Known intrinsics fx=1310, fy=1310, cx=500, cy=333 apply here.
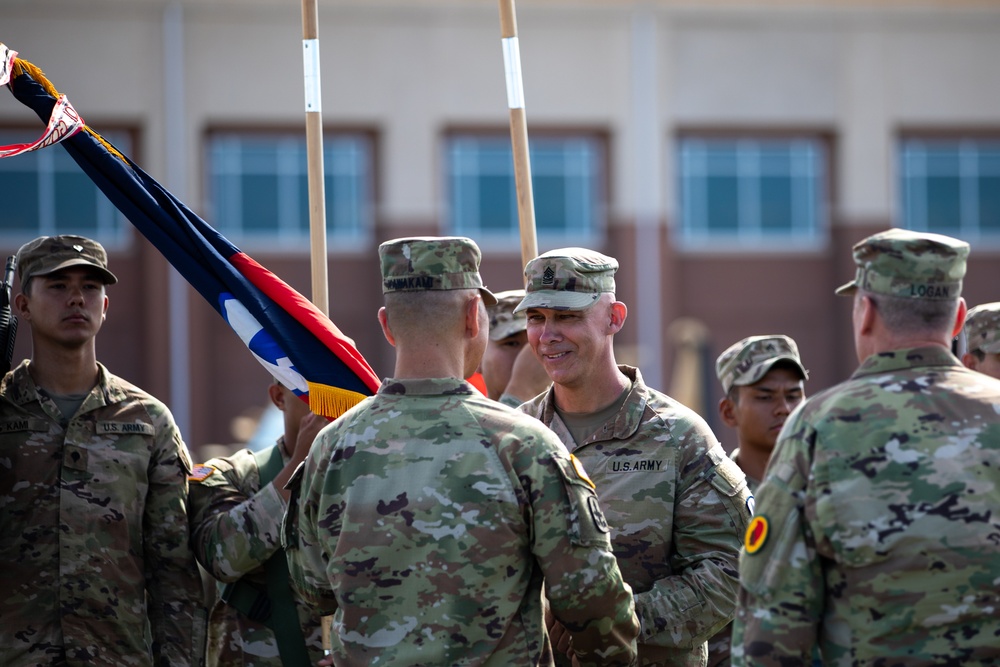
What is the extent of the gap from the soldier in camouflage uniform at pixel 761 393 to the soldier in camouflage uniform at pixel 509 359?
82cm

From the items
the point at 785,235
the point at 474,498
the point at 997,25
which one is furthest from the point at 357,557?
the point at 997,25

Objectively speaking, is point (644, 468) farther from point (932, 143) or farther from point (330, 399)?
point (932, 143)

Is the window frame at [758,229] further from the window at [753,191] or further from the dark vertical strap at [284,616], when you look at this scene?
the dark vertical strap at [284,616]

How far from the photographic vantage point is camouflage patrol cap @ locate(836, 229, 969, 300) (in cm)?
321

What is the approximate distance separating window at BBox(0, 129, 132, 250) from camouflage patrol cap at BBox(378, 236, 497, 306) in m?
17.8

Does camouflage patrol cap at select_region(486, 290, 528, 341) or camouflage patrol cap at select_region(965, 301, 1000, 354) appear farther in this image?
camouflage patrol cap at select_region(486, 290, 528, 341)

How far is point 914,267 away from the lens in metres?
3.21

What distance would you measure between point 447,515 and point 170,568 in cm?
175

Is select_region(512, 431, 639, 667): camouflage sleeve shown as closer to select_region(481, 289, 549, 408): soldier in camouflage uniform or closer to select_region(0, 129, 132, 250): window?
select_region(481, 289, 549, 408): soldier in camouflage uniform

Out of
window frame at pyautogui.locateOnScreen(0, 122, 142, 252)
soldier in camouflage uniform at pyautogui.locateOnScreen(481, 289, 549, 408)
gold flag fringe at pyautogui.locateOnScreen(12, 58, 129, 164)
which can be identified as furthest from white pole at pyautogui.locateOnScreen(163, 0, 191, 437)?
gold flag fringe at pyautogui.locateOnScreen(12, 58, 129, 164)

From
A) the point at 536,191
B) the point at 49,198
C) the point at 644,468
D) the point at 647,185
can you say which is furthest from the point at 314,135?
the point at 49,198

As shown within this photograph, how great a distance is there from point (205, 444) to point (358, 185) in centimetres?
483

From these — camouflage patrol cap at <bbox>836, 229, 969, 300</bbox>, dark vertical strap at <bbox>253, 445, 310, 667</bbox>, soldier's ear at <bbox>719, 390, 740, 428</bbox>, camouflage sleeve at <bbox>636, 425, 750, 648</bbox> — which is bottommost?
dark vertical strap at <bbox>253, 445, 310, 667</bbox>

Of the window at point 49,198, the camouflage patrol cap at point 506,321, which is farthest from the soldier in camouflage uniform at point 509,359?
the window at point 49,198
